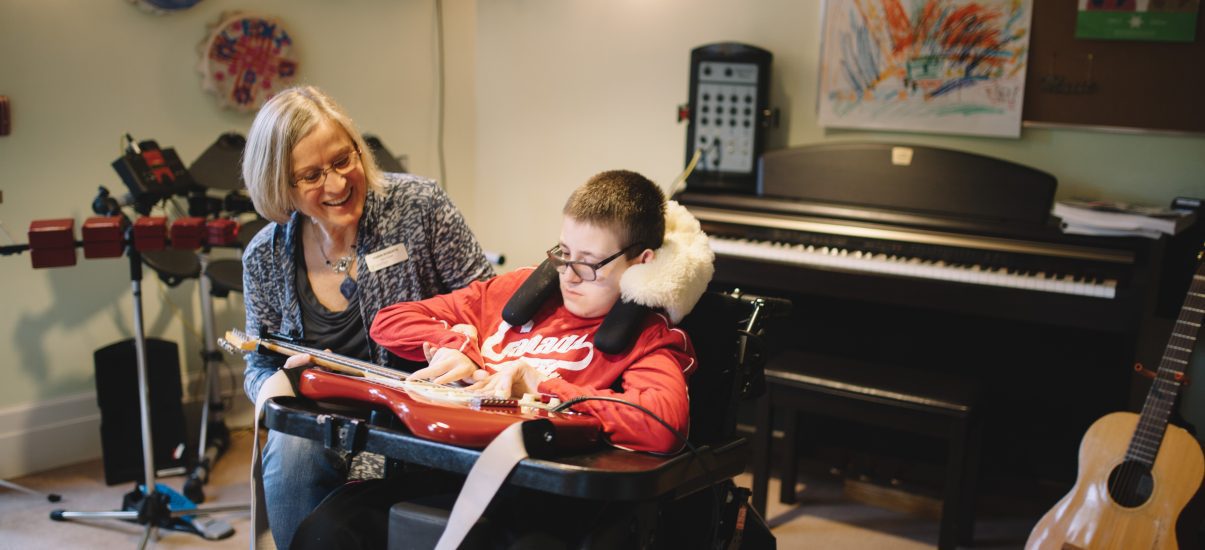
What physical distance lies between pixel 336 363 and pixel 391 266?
0.50m

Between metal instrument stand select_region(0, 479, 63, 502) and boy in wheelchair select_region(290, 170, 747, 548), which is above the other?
boy in wheelchair select_region(290, 170, 747, 548)

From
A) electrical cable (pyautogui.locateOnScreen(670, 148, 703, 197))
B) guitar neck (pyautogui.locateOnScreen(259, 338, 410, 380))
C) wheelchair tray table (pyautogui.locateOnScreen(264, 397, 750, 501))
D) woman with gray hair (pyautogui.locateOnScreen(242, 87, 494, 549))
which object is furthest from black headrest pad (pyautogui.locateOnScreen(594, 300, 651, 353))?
electrical cable (pyautogui.locateOnScreen(670, 148, 703, 197))

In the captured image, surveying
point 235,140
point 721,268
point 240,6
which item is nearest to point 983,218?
point 721,268

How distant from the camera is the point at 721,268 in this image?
10.1ft

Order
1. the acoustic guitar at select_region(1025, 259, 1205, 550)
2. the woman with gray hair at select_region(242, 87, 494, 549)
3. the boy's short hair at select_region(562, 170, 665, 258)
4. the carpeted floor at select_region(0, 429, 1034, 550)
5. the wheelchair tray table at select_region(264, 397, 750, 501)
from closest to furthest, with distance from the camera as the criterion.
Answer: the wheelchair tray table at select_region(264, 397, 750, 501), the boy's short hair at select_region(562, 170, 665, 258), the woman with gray hair at select_region(242, 87, 494, 549), the acoustic guitar at select_region(1025, 259, 1205, 550), the carpeted floor at select_region(0, 429, 1034, 550)

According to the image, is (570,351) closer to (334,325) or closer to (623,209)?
(623,209)

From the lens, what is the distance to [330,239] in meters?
2.13

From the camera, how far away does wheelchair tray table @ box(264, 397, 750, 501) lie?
1293 millimetres

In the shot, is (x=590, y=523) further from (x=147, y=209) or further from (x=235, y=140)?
(x=235, y=140)

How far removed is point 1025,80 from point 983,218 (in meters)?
0.51

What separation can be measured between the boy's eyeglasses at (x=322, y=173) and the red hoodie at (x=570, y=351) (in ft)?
1.12

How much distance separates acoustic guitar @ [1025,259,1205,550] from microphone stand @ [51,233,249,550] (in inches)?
87.0

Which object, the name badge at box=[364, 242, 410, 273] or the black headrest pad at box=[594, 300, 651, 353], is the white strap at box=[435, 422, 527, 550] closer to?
the black headrest pad at box=[594, 300, 651, 353]

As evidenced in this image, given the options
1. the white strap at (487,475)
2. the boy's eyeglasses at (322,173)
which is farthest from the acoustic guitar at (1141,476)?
the boy's eyeglasses at (322,173)
